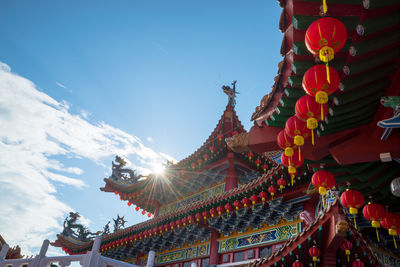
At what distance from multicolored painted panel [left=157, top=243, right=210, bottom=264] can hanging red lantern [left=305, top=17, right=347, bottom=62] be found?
9.26 meters

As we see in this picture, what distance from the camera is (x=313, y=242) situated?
6145mm

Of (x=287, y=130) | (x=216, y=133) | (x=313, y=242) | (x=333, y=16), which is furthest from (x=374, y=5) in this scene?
(x=216, y=133)

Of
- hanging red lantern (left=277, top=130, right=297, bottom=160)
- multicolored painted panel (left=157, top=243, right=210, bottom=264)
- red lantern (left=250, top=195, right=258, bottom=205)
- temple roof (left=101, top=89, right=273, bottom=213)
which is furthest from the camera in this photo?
temple roof (left=101, top=89, right=273, bottom=213)

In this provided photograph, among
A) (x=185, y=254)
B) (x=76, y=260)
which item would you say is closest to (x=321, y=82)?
(x=76, y=260)

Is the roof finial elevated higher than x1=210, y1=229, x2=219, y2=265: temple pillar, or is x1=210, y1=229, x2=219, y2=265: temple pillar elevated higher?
the roof finial

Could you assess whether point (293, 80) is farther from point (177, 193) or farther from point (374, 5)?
point (177, 193)

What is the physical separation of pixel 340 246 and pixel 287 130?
3093mm

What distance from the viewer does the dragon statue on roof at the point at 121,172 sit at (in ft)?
59.3

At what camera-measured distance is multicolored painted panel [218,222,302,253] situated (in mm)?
8859

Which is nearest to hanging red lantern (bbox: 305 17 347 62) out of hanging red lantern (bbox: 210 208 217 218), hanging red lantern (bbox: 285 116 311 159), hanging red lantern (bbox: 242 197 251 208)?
hanging red lantern (bbox: 285 116 311 159)

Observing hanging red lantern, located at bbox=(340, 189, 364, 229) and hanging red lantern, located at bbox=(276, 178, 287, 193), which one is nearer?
hanging red lantern, located at bbox=(340, 189, 364, 229)

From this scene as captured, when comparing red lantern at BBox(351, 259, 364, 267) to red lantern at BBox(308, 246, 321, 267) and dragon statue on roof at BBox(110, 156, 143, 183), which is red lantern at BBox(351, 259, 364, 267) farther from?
dragon statue on roof at BBox(110, 156, 143, 183)

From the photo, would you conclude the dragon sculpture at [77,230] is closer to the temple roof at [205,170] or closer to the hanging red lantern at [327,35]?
the temple roof at [205,170]

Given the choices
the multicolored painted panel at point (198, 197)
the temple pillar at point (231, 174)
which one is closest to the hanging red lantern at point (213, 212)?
the temple pillar at point (231, 174)
